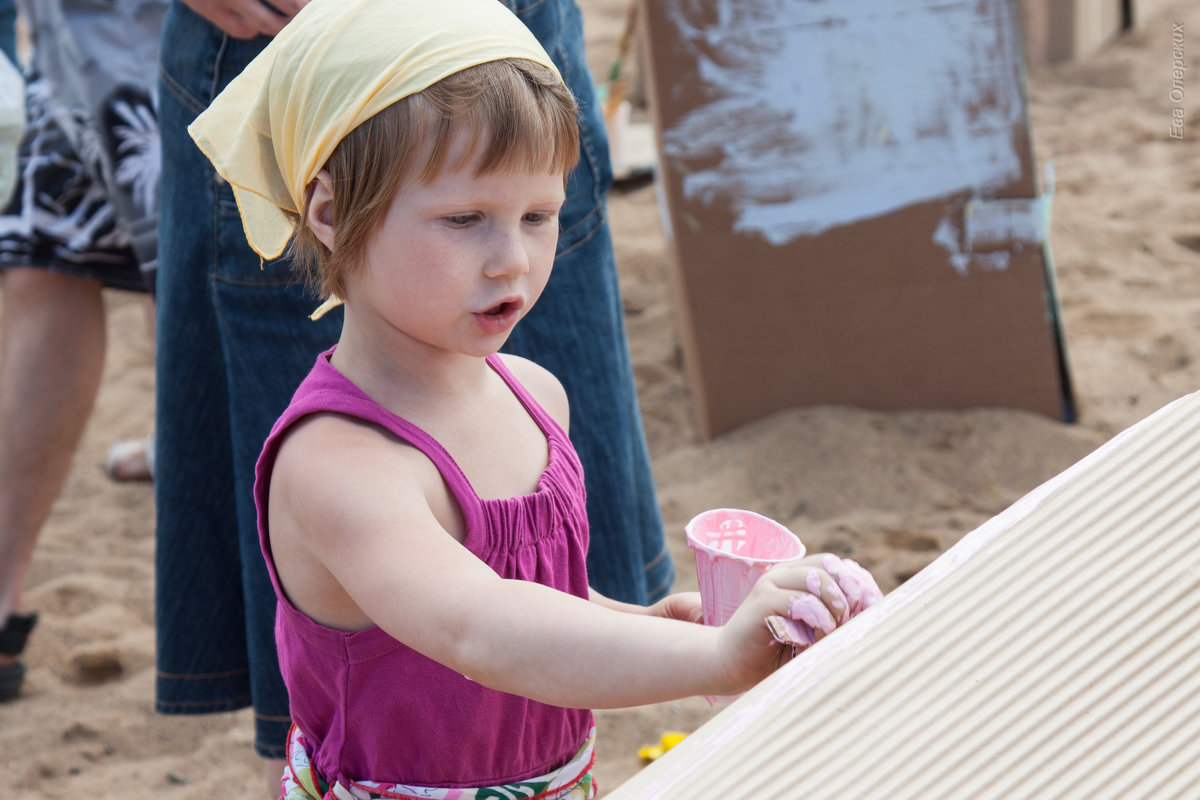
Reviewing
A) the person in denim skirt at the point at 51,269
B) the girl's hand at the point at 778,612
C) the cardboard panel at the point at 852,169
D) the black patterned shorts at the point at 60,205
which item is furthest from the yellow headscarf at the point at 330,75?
the cardboard panel at the point at 852,169

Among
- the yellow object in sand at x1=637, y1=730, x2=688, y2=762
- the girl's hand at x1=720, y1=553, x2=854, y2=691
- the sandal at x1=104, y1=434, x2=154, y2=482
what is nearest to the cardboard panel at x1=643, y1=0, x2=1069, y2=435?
the yellow object in sand at x1=637, y1=730, x2=688, y2=762

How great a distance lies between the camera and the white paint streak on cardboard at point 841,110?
3.07 meters

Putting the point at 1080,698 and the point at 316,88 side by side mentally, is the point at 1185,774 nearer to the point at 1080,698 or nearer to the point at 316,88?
the point at 1080,698

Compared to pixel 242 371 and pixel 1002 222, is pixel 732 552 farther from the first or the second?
pixel 1002 222

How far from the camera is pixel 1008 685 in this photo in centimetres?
66

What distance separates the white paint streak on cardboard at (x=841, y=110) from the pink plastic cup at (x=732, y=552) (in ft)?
7.01

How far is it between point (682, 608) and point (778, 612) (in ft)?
1.54

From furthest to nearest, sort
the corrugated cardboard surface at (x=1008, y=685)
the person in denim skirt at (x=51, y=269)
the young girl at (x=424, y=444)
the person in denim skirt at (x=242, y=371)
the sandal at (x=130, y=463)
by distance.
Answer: the sandal at (x=130, y=463) < the person in denim skirt at (x=51, y=269) < the person in denim skirt at (x=242, y=371) < the young girl at (x=424, y=444) < the corrugated cardboard surface at (x=1008, y=685)

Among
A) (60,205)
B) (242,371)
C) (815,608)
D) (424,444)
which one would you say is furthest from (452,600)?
(60,205)

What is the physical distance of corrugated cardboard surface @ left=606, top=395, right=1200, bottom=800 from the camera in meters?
0.62

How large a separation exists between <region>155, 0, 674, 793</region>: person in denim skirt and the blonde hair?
0.55 meters

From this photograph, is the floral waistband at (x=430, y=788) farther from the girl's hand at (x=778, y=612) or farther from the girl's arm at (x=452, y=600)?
the girl's hand at (x=778, y=612)

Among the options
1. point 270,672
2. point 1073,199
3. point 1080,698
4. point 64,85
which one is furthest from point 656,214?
point 1080,698

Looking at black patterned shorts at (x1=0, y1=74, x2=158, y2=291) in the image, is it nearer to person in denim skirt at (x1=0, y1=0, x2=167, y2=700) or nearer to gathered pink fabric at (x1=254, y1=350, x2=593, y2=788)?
person in denim skirt at (x1=0, y1=0, x2=167, y2=700)
